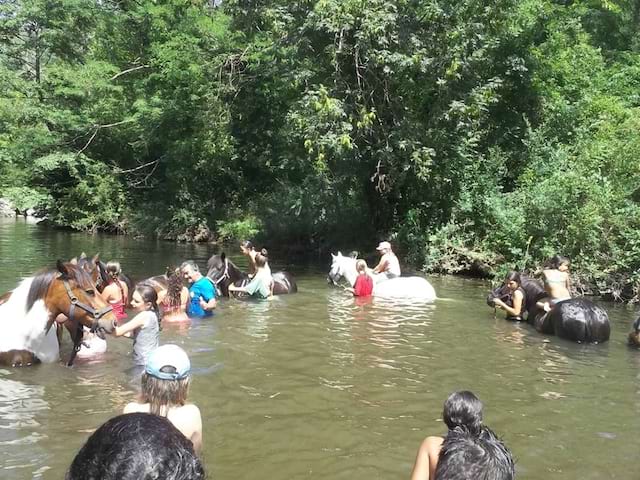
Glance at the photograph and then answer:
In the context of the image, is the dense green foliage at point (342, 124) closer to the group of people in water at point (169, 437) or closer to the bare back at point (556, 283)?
the bare back at point (556, 283)

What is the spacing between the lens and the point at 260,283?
44.1 ft

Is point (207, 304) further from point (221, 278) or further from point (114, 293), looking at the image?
point (221, 278)

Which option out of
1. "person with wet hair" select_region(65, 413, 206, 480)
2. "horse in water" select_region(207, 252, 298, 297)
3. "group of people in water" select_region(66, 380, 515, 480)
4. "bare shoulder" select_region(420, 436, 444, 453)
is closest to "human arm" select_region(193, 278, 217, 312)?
"horse in water" select_region(207, 252, 298, 297)

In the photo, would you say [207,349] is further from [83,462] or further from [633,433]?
[83,462]

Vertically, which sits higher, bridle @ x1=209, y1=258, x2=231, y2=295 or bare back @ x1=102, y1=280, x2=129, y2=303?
bare back @ x1=102, y1=280, x2=129, y2=303

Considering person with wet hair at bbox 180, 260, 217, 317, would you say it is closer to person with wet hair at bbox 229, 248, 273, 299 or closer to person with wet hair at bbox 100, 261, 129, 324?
person with wet hair at bbox 100, 261, 129, 324

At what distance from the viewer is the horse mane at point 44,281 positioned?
→ 6988mm

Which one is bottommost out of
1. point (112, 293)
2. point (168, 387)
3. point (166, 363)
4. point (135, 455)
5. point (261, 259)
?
point (112, 293)

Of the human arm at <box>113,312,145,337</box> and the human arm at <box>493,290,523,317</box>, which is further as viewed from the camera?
the human arm at <box>493,290,523,317</box>

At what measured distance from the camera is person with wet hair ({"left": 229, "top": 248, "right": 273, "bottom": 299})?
13.4m

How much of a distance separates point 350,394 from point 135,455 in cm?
578

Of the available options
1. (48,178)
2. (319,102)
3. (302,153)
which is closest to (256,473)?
(319,102)

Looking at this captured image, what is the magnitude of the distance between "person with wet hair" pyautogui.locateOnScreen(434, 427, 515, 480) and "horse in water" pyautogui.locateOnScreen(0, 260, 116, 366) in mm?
4767

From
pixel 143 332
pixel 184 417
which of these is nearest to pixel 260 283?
pixel 143 332
